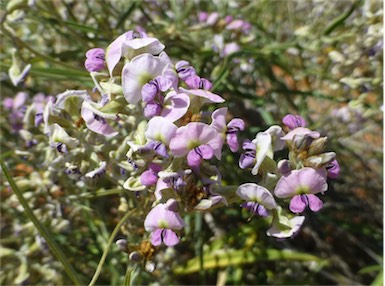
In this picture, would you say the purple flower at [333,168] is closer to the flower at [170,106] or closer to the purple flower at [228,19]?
the flower at [170,106]

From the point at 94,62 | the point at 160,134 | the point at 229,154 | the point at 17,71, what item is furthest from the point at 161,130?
the point at 229,154

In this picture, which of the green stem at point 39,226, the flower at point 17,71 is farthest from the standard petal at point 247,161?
the flower at point 17,71

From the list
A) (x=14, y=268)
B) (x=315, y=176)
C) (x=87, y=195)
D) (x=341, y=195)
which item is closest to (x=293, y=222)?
(x=315, y=176)

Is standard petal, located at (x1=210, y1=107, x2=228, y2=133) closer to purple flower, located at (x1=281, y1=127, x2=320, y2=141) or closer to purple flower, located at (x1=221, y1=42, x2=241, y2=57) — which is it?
purple flower, located at (x1=281, y1=127, x2=320, y2=141)

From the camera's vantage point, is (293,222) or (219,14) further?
(219,14)

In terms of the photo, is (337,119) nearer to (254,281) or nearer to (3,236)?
(254,281)
